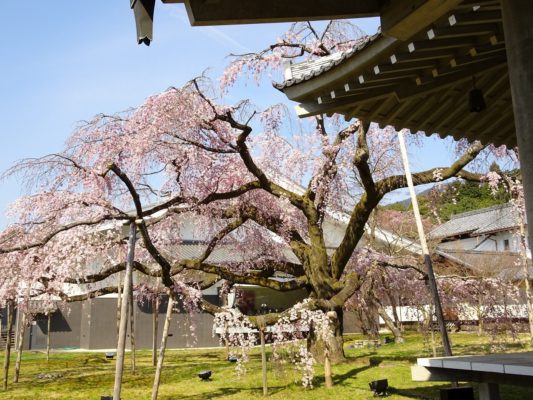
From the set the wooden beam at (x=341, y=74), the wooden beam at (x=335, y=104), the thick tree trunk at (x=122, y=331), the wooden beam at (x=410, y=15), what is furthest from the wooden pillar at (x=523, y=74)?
the thick tree trunk at (x=122, y=331)

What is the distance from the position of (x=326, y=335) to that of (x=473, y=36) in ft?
24.7

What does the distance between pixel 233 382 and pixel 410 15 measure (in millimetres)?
10189

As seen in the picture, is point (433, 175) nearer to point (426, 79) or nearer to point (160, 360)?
point (160, 360)

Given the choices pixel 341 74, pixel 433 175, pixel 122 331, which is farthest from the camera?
pixel 433 175

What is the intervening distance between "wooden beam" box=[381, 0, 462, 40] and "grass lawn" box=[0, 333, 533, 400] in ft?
23.2

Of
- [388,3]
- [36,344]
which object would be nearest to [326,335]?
[388,3]

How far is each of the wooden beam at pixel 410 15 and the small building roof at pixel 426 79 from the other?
0.09 m

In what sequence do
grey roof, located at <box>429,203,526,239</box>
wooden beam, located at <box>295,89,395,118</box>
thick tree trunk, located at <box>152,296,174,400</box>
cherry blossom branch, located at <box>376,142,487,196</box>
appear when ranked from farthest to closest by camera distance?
grey roof, located at <box>429,203,526,239</box> → cherry blossom branch, located at <box>376,142,487,196</box> → thick tree trunk, located at <box>152,296,174,400</box> → wooden beam, located at <box>295,89,395,118</box>

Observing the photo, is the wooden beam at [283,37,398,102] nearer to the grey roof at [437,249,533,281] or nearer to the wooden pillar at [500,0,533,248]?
the wooden pillar at [500,0,533,248]

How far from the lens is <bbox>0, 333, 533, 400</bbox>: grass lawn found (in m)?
9.79

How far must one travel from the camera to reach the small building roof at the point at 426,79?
160 inches

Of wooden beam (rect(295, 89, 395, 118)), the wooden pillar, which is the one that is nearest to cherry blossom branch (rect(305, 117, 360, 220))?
wooden beam (rect(295, 89, 395, 118))

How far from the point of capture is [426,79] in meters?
4.77

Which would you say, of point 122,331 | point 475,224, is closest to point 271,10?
point 122,331
